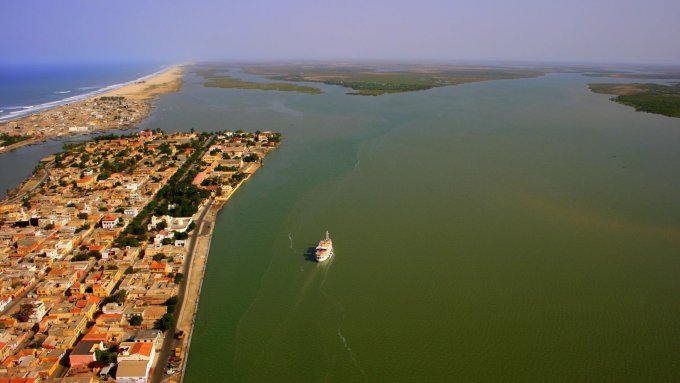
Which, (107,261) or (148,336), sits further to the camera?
(107,261)

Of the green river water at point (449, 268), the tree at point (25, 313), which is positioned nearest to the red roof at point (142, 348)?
the green river water at point (449, 268)

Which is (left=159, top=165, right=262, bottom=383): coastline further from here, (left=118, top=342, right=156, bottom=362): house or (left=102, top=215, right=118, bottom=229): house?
(left=102, top=215, right=118, bottom=229): house

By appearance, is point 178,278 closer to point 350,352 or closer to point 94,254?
point 94,254

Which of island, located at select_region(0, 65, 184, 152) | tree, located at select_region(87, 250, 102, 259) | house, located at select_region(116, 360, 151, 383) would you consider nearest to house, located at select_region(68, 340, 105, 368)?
house, located at select_region(116, 360, 151, 383)

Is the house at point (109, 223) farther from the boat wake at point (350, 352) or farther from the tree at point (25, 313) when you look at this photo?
the boat wake at point (350, 352)

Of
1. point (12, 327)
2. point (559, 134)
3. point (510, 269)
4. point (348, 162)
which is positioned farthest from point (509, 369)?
point (559, 134)

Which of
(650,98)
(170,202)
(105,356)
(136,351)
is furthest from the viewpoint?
(650,98)

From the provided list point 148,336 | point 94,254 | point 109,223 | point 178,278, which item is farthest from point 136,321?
point 109,223

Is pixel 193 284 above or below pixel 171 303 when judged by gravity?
below
